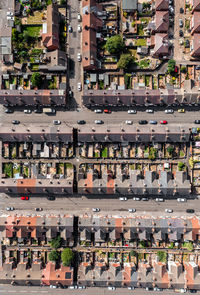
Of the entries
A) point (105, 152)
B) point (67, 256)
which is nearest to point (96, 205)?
point (105, 152)

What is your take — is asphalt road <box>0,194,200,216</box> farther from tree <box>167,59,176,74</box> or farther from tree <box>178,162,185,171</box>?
tree <box>167,59,176,74</box>

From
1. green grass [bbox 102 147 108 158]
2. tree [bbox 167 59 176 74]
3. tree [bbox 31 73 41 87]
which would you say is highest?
tree [bbox 167 59 176 74]

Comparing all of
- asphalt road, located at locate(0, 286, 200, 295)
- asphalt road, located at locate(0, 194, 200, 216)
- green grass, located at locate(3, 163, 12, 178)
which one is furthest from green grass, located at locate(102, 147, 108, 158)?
asphalt road, located at locate(0, 286, 200, 295)

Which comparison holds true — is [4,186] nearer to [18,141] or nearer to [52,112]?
[18,141]

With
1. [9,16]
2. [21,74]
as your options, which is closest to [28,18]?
[9,16]

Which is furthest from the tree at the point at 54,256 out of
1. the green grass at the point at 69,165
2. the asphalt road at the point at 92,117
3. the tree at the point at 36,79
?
the tree at the point at 36,79

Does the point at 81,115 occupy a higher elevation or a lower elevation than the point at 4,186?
higher

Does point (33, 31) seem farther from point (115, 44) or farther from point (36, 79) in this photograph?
point (115, 44)
